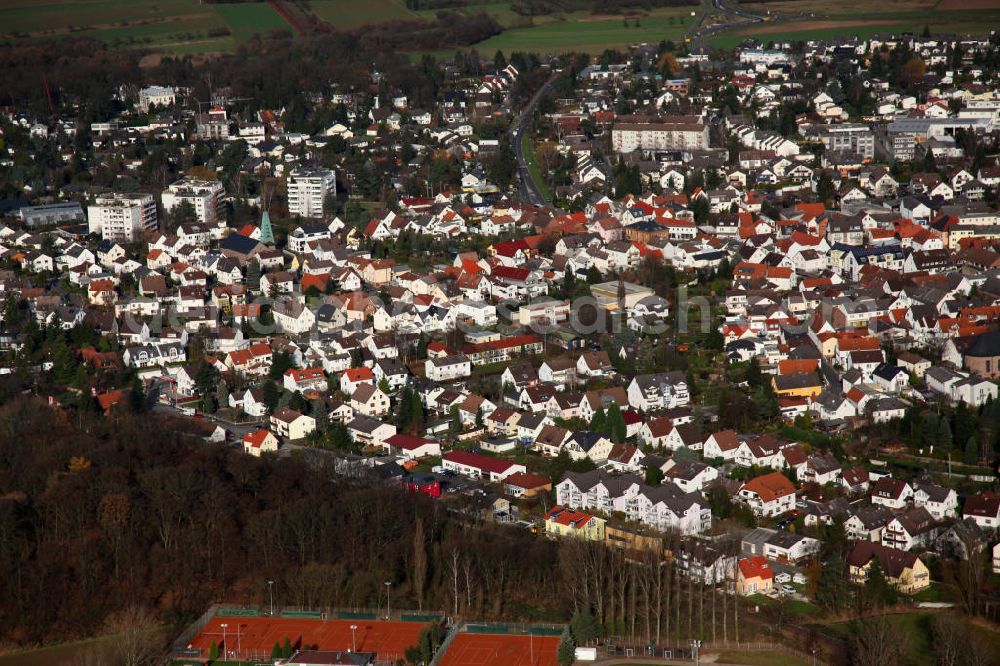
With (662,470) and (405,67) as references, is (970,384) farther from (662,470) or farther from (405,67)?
(405,67)

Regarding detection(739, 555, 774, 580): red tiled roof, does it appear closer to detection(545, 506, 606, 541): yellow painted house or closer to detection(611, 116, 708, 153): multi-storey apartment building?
detection(545, 506, 606, 541): yellow painted house

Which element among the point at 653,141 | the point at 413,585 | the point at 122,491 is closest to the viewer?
the point at 413,585

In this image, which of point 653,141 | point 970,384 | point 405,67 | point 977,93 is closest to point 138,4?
point 405,67

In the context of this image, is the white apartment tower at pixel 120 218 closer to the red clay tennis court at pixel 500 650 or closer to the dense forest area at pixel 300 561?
the dense forest area at pixel 300 561

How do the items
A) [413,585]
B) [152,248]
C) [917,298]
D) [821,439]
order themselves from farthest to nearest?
[152,248] < [917,298] < [821,439] < [413,585]

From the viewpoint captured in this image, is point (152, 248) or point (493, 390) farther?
point (152, 248)

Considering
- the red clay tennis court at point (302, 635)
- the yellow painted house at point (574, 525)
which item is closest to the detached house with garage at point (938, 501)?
the yellow painted house at point (574, 525)
